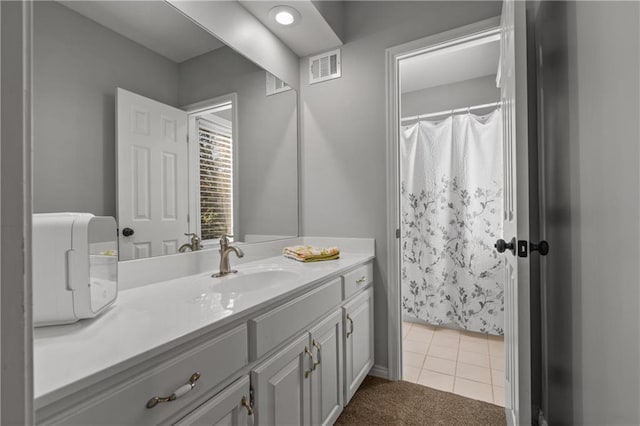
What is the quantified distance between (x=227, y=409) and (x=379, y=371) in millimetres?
1364

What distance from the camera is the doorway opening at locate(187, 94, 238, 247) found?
1.47m

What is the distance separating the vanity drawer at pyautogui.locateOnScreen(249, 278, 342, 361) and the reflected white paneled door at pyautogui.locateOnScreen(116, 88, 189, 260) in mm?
607

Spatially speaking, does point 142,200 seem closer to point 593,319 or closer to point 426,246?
point 593,319

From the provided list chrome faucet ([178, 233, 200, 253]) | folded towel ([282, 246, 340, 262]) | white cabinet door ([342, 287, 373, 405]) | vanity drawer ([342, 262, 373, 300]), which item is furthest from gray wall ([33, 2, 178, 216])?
white cabinet door ([342, 287, 373, 405])

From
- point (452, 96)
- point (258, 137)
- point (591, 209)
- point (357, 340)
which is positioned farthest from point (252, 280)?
point (452, 96)

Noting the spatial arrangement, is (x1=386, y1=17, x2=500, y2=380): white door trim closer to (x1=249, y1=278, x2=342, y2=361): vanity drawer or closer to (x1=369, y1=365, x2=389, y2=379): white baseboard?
(x1=369, y1=365, x2=389, y2=379): white baseboard

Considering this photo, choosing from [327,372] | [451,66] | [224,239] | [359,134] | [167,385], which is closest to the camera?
[167,385]

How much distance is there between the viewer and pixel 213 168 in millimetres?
1601

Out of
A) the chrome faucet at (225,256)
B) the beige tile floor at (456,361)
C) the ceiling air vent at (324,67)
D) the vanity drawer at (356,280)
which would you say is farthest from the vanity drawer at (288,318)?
the ceiling air vent at (324,67)

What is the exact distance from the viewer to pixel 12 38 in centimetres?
27

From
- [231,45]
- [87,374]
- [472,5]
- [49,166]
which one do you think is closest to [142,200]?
[49,166]

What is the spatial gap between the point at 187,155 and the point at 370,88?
1.23 m

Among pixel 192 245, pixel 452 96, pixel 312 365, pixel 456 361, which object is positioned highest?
pixel 452 96

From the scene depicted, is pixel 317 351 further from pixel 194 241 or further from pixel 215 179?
pixel 215 179
